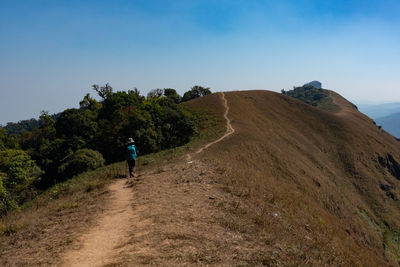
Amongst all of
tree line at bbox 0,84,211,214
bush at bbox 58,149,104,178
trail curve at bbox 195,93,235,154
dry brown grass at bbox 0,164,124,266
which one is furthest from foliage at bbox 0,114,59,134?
dry brown grass at bbox 0,164,124,266

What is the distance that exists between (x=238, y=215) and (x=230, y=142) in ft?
64.4

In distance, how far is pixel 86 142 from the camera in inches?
1859

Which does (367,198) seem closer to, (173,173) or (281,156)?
(281,156)

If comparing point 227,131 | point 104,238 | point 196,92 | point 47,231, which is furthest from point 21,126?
point 104,238

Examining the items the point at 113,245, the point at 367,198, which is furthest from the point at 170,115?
the point at 367,198

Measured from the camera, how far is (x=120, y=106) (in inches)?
1930

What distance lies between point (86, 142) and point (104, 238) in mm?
44701

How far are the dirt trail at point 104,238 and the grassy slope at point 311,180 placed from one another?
511 cm

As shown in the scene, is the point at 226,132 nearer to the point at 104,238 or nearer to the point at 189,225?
the point at 189,225

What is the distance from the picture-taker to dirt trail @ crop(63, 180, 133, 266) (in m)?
6.28

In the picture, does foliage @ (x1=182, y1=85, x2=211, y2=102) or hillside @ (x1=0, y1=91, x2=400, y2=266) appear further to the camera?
foliage @ (x1=182, y1=85, x2=211, y2=102)

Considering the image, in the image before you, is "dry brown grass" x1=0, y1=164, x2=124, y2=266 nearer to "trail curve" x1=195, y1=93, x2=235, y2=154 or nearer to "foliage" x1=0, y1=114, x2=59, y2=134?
"trail curve" x1=195, y1=93, x2=235, y2=154

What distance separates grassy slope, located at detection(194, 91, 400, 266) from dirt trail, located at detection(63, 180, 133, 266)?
511 centimetres

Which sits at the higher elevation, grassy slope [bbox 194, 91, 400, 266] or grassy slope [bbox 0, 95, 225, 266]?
grassy slope [bbox 0, 95, 225, 266]
